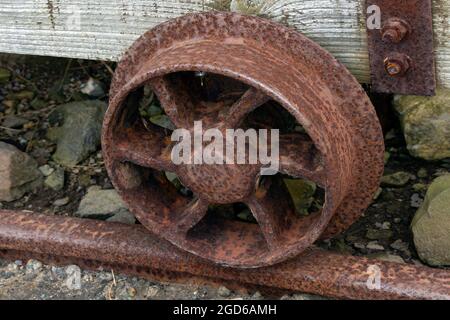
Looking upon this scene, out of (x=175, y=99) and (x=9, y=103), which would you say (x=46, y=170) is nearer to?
(x=9, y=103)

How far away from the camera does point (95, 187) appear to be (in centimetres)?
319

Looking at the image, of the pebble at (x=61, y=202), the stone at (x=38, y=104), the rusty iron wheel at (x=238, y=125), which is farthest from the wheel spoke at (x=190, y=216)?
the stone at (x=38, y=104)

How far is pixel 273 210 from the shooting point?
235 cm

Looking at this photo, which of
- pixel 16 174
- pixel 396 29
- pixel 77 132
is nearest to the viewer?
pixel 396 29

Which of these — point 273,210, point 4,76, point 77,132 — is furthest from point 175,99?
point 4,76

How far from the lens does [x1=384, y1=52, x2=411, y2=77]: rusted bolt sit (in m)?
2.12

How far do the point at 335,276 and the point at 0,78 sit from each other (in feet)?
7.52

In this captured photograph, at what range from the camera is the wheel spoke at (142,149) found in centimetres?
232

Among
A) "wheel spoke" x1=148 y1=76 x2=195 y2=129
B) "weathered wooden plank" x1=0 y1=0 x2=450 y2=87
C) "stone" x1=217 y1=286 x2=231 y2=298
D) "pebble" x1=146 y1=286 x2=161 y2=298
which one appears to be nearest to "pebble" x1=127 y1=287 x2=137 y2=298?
"pebble" x1=146 y1=286 x2=161 y2=298

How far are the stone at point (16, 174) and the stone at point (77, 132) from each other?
140mm

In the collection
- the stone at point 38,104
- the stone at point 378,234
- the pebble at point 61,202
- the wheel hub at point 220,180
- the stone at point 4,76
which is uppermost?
the stone at point 4,76

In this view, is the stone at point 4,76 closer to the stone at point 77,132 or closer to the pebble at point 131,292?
the stone at point 77,132

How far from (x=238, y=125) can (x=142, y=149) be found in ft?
1.07

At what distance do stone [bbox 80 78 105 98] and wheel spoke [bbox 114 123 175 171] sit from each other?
142cm
